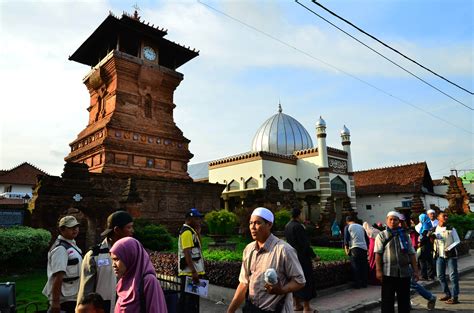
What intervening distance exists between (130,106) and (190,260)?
17.9 m

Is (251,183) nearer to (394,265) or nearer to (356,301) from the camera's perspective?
(356,301)

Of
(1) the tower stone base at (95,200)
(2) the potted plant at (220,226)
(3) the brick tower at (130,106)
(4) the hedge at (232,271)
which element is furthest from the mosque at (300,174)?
(4) the hedge at (232,271)

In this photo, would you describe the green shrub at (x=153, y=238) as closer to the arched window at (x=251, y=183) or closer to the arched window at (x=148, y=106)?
the arched window at (x=148, y=106)

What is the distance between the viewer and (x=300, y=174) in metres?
29.5

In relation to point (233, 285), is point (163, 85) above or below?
above

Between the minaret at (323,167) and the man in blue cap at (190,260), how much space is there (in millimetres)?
23824

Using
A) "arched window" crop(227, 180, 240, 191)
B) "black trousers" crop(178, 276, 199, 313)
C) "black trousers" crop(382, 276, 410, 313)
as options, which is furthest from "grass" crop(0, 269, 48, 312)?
"arched window" crop(227, 180, 240, 191)

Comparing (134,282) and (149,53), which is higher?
(149,53)

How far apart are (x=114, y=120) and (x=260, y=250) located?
18.1m

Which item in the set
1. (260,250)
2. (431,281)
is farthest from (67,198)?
(431,281)

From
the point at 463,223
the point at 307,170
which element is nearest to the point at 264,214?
the point at 463,223

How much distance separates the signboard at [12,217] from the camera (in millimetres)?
10789

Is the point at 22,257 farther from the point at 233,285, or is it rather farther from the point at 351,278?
the point at 351,278

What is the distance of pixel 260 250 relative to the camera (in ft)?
10.3
